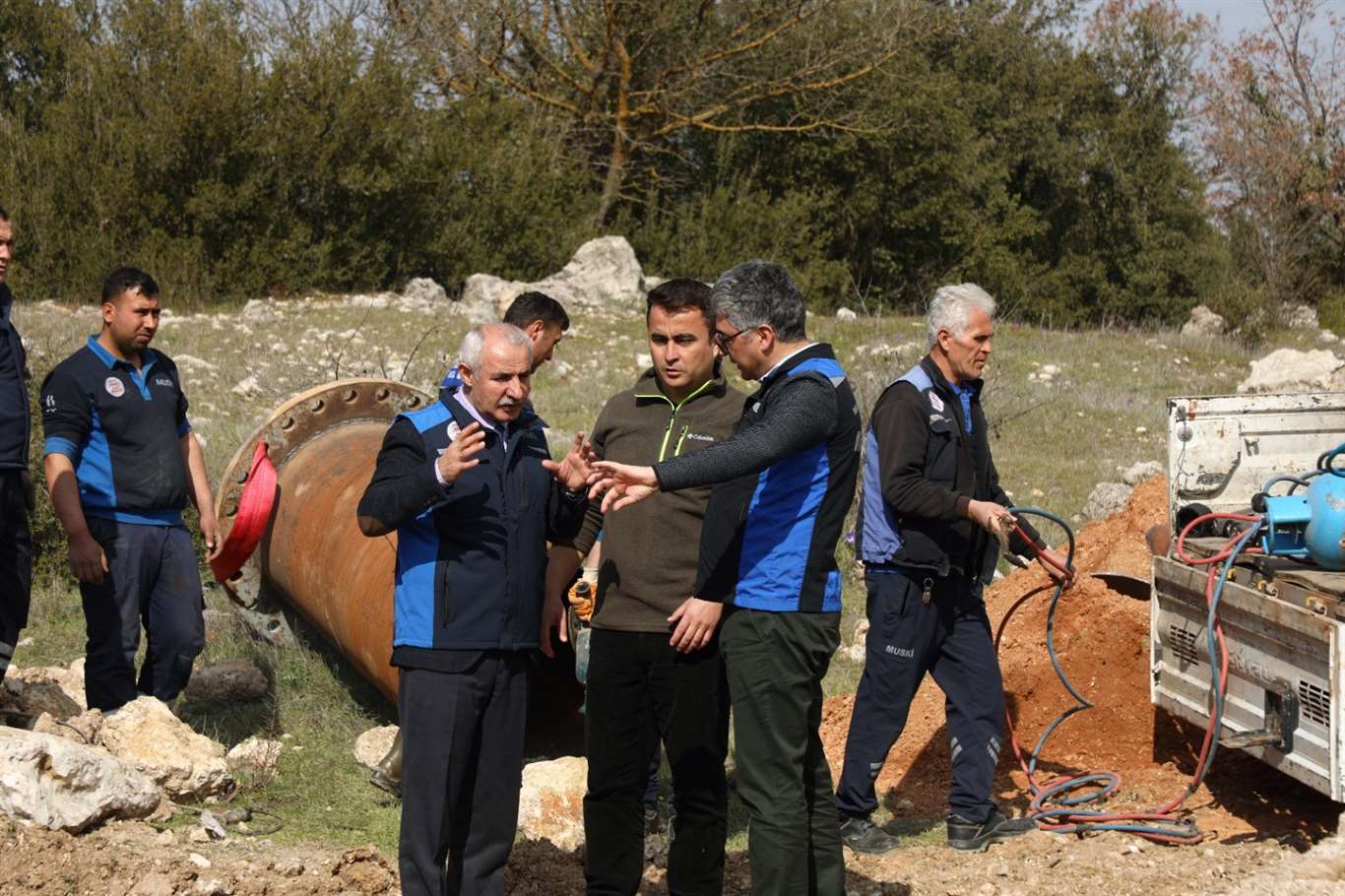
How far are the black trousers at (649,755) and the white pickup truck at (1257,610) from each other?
2.01 metres

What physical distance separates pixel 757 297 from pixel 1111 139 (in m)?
29.3

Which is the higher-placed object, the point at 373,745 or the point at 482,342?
the point at 482,342

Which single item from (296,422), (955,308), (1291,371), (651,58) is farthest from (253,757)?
(651,58)

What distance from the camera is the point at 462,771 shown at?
12.6ft

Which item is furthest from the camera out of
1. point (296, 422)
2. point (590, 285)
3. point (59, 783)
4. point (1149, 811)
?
point (590, 285)

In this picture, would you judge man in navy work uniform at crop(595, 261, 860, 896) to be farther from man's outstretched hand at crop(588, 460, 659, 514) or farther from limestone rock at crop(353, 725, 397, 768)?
limestone rock at crop(353, 725, 397, 768)

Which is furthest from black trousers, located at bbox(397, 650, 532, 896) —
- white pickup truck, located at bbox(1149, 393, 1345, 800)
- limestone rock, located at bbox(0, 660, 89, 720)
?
white pickup truck, located at bbox(1149, 393, 1345, 800)

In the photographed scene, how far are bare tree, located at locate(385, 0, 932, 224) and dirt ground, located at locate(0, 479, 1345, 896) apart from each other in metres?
19.4

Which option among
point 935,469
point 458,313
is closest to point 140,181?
point 458,313

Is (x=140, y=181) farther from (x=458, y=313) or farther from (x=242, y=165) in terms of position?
(x=458, y=313)

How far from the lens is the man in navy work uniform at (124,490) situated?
5.29 metres

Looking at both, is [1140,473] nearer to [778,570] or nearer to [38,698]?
[778,570]

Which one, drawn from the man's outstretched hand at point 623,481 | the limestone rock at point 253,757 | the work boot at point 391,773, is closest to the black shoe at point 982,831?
the work boot at point 391,773

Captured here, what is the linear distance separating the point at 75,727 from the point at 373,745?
114cm
